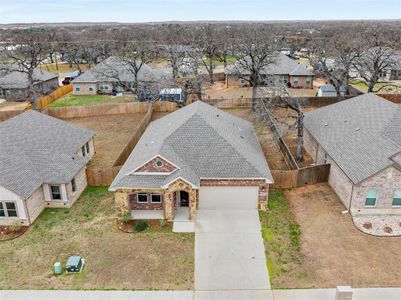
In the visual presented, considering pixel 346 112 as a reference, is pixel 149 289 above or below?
below

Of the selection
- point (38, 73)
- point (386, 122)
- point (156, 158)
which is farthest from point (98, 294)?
point (38, 73)

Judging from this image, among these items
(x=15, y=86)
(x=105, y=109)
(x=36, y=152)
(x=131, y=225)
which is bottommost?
(x=131, y=225)

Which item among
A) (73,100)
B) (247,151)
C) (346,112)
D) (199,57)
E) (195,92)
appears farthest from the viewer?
(199,57)

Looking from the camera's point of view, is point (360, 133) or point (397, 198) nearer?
point (397, 198)

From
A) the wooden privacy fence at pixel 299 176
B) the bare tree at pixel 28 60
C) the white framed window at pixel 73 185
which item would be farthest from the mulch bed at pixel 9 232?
the bare tree at pixel 28 60

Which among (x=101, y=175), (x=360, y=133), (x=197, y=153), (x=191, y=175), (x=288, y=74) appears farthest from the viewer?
(x=288, y=74)

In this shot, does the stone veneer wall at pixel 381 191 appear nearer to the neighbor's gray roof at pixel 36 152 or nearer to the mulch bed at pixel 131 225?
the mulch bed at pixel 131 225

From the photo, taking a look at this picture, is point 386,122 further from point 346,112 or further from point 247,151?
point 247,151

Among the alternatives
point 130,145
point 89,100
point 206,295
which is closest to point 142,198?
point 206,295

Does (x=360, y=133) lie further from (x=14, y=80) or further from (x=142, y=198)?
(x=14, y=80)
